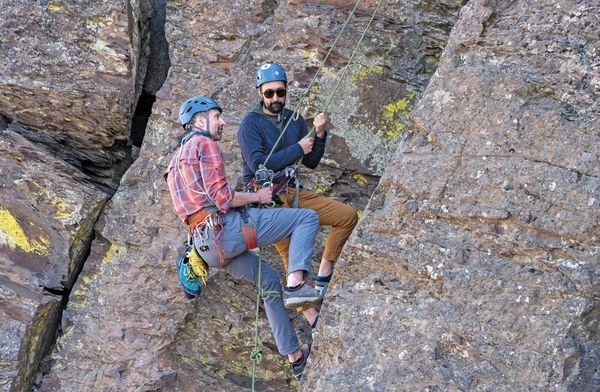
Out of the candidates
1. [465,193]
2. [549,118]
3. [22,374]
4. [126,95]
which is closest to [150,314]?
[22,374]

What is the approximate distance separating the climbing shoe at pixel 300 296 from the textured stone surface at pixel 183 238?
1718mm

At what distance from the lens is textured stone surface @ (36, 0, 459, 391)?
33.1ft

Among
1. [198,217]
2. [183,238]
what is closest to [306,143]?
[198,217]

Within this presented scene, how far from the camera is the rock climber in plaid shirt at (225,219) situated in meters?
8.02

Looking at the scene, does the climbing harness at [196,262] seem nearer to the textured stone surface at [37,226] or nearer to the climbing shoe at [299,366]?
the climbing shoe at [299,366]

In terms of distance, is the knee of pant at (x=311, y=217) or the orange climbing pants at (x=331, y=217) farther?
the orange climbing pants at (x=331, y=217)

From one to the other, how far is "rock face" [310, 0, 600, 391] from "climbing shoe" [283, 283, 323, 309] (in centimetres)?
21

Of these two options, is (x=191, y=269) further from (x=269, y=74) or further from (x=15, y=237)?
(x=15, y=237)

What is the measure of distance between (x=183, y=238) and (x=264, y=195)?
2094 mm

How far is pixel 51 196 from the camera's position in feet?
34.5

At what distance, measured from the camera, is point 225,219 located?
8117mm

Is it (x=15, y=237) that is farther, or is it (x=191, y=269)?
(x=15, y=237)

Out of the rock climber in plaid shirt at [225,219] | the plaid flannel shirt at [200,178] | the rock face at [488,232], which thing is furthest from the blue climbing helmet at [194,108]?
the rock face at [488,232]

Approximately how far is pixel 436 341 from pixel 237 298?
3.19 m
